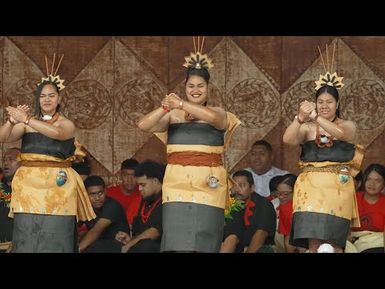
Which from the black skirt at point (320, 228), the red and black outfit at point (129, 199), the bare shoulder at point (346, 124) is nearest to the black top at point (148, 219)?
the red and black outfit at point (129, 199)

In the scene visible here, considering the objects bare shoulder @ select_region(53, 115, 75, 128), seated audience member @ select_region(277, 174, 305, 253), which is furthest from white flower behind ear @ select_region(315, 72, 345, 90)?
bare shoulder @ select_region(53, 115, 75, 128)

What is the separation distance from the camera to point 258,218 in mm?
13484

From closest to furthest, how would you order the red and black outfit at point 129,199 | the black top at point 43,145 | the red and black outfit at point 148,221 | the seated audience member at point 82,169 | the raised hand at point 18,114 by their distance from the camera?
1. the raised hand at point 18,114
2. the black top at point 43,145
3. the red and black outfit at point 148,221
4. the red and black outfit at point 129,199
5. the seated audience member at point 82,169

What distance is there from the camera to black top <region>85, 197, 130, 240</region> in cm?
1352

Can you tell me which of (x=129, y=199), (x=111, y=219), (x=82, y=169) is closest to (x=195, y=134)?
(x=111, y=219)

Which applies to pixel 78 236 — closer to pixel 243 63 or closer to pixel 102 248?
pixel 102 248

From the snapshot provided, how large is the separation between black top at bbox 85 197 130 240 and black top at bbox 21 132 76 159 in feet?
3.06

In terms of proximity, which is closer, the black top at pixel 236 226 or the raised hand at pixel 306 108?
the raised hand at pixel 306 108

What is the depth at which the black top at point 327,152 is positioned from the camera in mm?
12750

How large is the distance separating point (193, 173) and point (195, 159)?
95 mm

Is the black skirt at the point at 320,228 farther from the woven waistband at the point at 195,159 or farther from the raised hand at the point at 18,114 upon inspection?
the raised hand at the point at 18,114

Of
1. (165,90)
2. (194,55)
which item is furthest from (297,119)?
(165,90)

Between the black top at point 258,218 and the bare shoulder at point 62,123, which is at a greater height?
the bare shoulder at point 62,123

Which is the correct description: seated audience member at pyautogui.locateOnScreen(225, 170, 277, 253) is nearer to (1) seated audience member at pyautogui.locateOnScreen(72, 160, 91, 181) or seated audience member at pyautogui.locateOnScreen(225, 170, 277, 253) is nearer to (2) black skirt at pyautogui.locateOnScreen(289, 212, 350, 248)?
(2) black skirt at pyautogui.locateOnScreen(289, 212, 350, 248)
